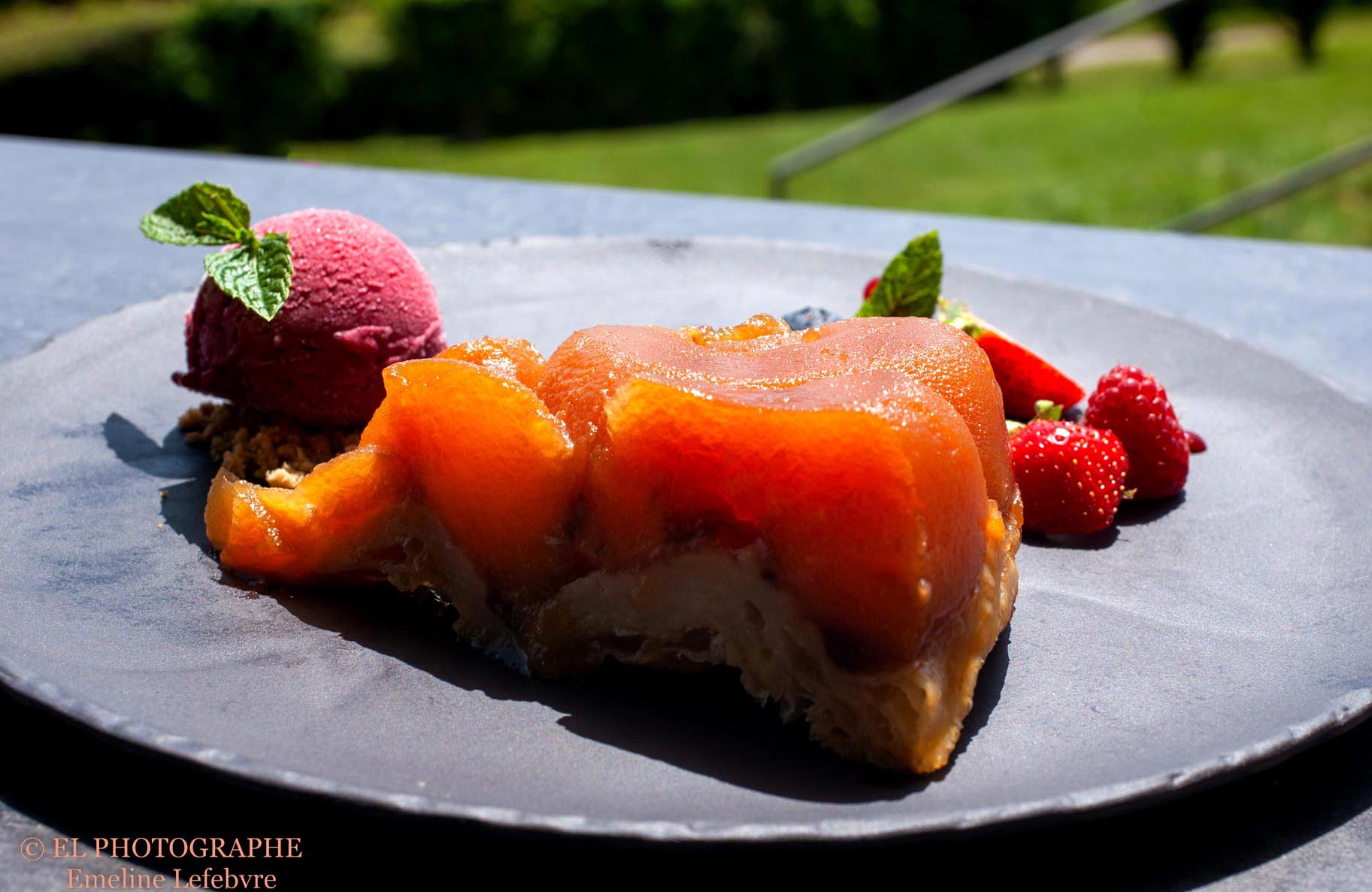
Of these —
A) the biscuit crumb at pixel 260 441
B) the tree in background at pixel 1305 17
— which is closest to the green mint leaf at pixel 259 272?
the biscuit crumb at pixel 260 441

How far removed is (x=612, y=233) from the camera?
4.08 m

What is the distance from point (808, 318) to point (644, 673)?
1.18 metres

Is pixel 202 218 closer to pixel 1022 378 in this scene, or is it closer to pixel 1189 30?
pixel 1022 378

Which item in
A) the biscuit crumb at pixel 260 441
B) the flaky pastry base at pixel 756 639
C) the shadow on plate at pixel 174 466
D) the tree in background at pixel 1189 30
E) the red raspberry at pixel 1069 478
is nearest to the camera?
the flaky pastry base at pixel 756 639

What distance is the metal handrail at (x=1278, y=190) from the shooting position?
6055 mm

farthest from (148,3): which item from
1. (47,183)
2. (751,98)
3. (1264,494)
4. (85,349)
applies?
(1264,494)

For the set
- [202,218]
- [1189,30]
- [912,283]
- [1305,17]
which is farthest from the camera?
[1305,17]

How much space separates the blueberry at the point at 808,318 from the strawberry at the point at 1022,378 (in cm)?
28

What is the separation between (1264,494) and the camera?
2232 millimetres

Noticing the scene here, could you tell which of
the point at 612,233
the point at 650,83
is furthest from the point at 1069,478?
the point at 650,83

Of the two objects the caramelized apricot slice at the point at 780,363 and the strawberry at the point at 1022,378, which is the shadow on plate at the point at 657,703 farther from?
the strawberry at the point at 1022,378

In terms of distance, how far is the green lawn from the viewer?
8.02m

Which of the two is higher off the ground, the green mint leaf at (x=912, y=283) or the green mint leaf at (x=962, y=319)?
the green mint leaf at (x=912, y=283)

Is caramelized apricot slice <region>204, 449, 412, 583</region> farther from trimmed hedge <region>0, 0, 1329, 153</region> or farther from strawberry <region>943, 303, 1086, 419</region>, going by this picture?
trimmed hedge <region>0, 0, 1329, 153</region>
